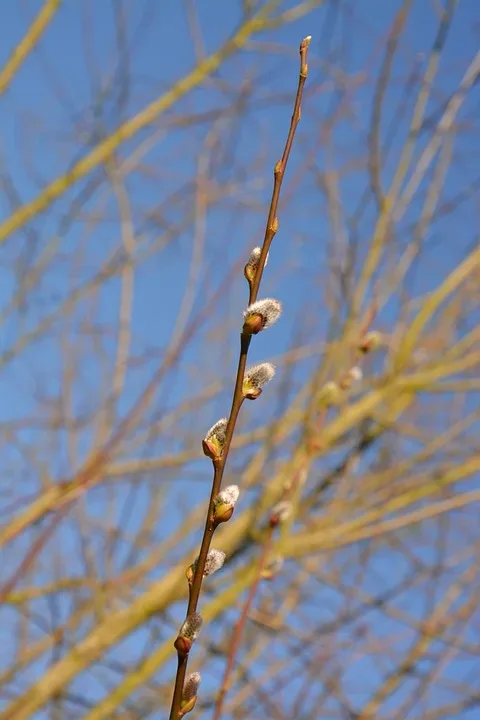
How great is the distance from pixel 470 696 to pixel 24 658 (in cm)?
140

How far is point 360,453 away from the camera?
2.23 m

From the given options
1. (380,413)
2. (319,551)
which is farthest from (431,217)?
(319,551)

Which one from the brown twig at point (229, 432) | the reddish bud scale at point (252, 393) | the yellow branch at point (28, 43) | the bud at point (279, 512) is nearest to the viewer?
the brown twig at point (229, 432)

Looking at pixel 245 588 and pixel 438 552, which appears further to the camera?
pixel 438 552

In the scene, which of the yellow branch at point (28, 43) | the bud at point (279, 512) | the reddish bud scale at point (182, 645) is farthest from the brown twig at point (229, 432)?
the yellow branch at point (28, 43)

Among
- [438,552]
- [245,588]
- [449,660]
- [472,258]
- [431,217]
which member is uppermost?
[431,217]

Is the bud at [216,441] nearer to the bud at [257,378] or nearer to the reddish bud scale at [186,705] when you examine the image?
the bud at [257,378]

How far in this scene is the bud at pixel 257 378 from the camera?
0.72 metres

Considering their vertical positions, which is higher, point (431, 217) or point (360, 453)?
point (431, 217)

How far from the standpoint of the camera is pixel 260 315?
0.68 metres

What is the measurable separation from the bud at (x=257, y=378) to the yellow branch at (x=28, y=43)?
144 centimetres

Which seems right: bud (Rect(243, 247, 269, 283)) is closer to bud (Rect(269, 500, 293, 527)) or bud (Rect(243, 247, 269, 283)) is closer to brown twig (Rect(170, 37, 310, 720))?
brown twig (Rect(170, 37, 310, 720))

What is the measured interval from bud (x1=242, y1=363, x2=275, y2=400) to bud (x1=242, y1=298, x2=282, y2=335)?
5cm

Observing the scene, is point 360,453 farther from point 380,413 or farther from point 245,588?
point 245,588
